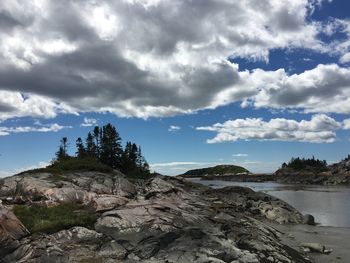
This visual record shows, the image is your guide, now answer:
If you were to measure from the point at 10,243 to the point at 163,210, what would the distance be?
381 inches

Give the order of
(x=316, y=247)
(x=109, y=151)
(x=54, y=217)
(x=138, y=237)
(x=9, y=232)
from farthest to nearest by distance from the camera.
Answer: (x=109, y=151), (x=316, y=247), (x=54, y=217), (x=138, y=237), (x=9, y=232)

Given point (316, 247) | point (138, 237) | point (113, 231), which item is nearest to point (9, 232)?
point (113, 231)

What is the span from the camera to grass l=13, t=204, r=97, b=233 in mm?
24047

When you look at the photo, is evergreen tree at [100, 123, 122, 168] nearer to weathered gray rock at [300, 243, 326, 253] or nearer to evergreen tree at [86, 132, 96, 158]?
evergreen tree at [86, 132, 96, 158]

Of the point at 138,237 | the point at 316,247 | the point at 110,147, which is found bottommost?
the point at 316,247

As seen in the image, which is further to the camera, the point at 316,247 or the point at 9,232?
the point at 316,247

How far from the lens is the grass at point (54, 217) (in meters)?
24.0

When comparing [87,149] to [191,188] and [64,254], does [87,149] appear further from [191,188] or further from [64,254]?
[64,254]

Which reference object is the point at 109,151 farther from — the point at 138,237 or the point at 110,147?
the point at 138,237

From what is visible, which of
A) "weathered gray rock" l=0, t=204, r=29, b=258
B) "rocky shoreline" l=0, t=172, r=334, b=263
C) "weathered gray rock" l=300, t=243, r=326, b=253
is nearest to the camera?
"rocky shoreline" l=0, t=172, r=334, b=263

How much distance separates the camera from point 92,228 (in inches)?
952

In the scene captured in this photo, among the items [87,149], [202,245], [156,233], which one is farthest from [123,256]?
[87,149]

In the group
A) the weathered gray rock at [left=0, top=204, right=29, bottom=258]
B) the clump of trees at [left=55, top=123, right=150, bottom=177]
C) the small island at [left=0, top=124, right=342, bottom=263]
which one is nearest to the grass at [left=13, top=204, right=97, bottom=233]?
the small island at [left=0, top=124, right=342, bottom=263]

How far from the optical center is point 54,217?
86.1ft
